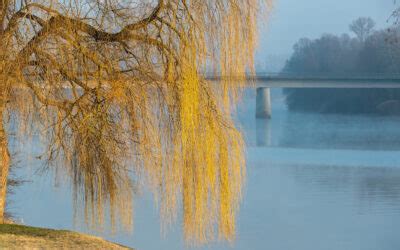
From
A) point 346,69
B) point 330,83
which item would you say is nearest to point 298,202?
point 330,83

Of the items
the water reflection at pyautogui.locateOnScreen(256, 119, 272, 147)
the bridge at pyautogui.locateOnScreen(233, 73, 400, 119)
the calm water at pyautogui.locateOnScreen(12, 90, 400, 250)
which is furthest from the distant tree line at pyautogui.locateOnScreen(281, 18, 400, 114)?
the calm water at pyautogui.locateOnScreen(12, 90, 400, 250)

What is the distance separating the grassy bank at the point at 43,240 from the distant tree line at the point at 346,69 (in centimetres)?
4071

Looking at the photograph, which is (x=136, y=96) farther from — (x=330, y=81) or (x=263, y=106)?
(x=263, y=106)

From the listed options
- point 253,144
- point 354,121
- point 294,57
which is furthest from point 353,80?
point 294,57

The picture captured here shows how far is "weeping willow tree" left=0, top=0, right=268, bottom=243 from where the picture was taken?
6.84 metres

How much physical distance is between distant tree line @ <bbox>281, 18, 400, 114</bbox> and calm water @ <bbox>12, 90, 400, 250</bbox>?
70.1ft

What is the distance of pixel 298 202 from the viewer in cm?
1666

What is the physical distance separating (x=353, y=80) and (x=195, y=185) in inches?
1643

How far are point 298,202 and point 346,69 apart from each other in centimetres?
4466

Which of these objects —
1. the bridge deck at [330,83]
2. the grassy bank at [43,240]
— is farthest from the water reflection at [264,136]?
the grassy bank at [43,240]

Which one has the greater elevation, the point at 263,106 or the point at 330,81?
the point at 330,81

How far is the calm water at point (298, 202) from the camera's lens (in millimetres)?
12117

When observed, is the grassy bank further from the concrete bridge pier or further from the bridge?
the concrete bridge pier

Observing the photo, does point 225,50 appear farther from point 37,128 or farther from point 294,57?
point 294,57
